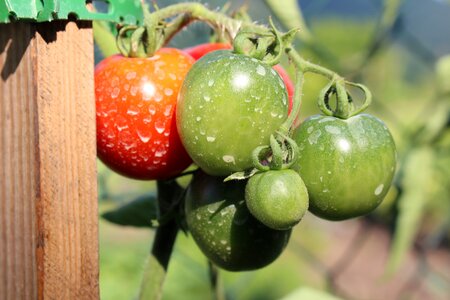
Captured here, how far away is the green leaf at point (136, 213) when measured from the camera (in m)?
0.67

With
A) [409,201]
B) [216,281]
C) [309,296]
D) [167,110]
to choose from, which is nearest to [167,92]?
[167,110]

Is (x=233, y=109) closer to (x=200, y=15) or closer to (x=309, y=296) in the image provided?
(x=200, y=15)

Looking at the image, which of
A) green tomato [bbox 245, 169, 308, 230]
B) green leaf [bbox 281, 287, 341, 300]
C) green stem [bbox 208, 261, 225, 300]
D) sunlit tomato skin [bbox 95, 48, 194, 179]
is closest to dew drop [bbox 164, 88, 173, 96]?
sunlit tomato skin [bbox 95, 48, 194, 179]

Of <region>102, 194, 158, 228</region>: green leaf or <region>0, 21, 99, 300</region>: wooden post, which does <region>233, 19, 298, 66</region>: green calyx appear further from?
<region>102, 194, 158, 228</region>: green leaf

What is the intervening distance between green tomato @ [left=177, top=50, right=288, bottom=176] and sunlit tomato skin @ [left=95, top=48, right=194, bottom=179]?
48mm

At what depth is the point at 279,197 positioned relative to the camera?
45 cm

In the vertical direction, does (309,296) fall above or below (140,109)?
below

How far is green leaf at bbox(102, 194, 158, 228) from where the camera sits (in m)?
0.67

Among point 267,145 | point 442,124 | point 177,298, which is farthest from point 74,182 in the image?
point 177,298

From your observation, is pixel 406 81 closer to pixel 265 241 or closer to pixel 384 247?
pixel 384 247

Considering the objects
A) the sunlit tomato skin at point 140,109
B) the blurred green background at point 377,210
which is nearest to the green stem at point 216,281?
the blurred green background at point 377,210

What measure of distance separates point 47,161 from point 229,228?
151 millimetres

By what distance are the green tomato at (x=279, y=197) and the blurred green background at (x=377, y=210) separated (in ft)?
0.47

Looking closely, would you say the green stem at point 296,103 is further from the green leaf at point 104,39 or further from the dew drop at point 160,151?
the green leaf at point 104,39
